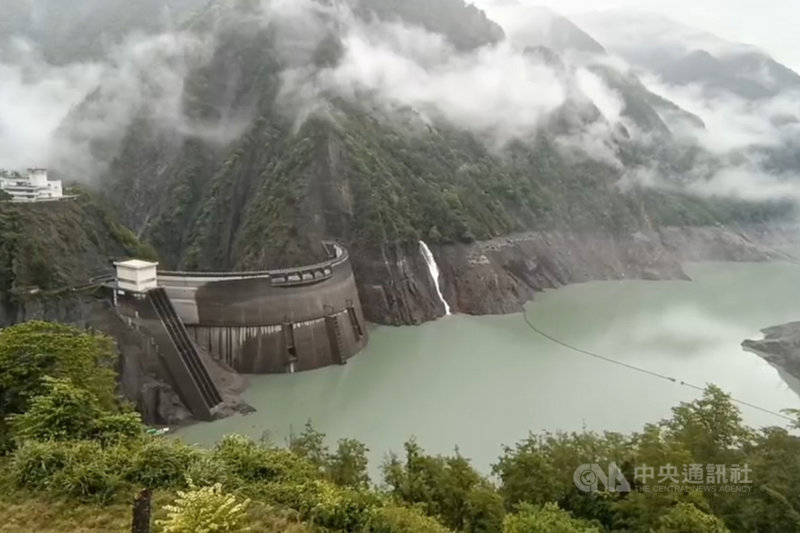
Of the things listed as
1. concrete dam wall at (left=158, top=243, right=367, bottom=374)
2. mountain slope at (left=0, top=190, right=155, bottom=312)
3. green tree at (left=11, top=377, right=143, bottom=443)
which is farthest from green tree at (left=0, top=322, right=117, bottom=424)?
concrete dam wall at (left=158, top=243, right=367, bottom=374)

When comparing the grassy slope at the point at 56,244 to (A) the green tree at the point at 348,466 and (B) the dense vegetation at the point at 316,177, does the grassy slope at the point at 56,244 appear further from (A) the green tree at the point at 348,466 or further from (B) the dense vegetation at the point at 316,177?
(A) the green tree at the point at 348,466

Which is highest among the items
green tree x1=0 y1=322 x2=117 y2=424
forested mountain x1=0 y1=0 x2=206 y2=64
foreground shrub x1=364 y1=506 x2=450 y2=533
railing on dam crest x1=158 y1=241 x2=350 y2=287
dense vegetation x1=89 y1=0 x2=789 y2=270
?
forested mountain x1=0 y1=0 x2=206 y2=64

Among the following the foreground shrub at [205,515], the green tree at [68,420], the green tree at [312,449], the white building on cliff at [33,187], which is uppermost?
the white building on cliff at [33,187]

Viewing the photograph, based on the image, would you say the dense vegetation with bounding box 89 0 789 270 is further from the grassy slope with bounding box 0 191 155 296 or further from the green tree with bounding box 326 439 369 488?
the green tree with bounding box 326 439 369 488

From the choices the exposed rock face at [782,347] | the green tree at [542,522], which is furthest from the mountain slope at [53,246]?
the exposed rock face at [782,347]

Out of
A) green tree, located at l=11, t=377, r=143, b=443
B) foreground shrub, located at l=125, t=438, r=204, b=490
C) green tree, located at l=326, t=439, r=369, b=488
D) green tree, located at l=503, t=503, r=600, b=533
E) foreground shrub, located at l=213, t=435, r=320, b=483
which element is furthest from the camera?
green tree, located at l=326, t=439, r=369, b=488

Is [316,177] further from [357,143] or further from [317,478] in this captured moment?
[317,478]

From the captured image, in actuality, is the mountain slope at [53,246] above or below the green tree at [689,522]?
above
